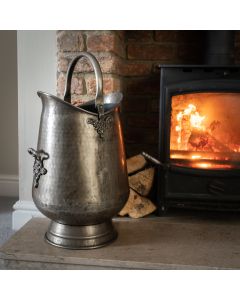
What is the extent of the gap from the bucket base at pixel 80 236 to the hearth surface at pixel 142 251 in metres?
0.02

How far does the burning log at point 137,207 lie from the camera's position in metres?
1.39

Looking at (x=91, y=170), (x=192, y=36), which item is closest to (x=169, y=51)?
(x=192, y=36)

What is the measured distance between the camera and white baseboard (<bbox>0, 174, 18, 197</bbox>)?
2.13 m

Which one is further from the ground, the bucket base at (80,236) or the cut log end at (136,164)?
the cut log end at (136,164)

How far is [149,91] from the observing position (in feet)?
5.53

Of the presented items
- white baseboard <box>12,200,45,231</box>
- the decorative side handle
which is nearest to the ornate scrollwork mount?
the decorative side handle

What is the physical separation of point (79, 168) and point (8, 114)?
3.84ft

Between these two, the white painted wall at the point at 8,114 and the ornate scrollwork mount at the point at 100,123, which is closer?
the ornate scrollwork mount at the point at 100,123

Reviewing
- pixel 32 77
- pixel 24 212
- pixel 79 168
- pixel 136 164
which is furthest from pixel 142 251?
pixel 32 77

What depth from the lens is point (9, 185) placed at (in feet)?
6.99

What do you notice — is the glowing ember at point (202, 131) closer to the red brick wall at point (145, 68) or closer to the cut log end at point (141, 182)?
the cut log end at point (141, 182)

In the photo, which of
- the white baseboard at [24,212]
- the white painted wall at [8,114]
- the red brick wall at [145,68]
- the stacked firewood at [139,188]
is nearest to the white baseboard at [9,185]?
the white painted wall at [8,114]

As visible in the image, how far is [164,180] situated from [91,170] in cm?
38
